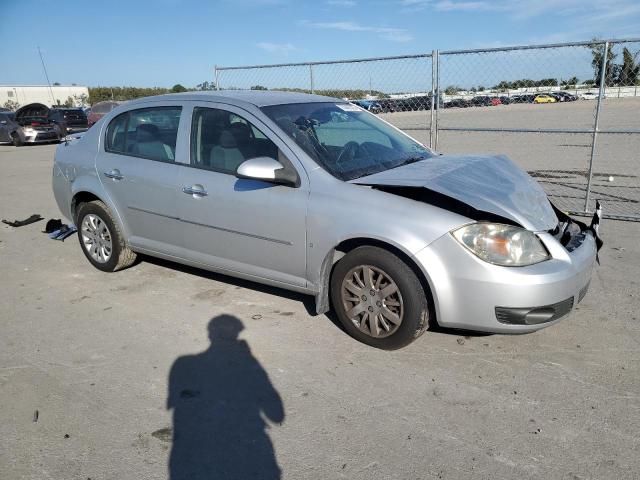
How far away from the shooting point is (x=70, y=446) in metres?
2.76

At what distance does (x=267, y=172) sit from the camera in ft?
12.0

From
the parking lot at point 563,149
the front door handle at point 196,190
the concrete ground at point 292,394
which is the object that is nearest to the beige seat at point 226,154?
the front door handle at point 196,190

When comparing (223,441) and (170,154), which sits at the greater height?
(170,154)

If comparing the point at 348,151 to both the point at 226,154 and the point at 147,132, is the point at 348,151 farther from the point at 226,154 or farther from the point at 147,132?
the point at 147,132

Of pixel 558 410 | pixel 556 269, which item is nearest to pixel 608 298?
pixel 556 269

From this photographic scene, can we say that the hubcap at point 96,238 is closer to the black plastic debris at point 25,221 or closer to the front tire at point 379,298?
the front tire at point 379,298

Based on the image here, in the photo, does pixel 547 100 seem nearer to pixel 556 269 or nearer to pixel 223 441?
pixel 556 269

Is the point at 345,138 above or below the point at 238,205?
above

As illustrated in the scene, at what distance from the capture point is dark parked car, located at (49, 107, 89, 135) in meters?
22.1

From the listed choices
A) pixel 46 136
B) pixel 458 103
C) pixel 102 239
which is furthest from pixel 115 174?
pixel 46 136

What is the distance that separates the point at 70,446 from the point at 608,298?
4096mm

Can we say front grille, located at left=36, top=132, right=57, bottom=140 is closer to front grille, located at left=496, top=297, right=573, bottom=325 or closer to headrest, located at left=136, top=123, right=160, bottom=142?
headrest, located at left=136, top=123, right=160, bottom=142

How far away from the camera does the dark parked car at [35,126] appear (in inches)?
856

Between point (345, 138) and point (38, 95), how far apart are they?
251 feet
